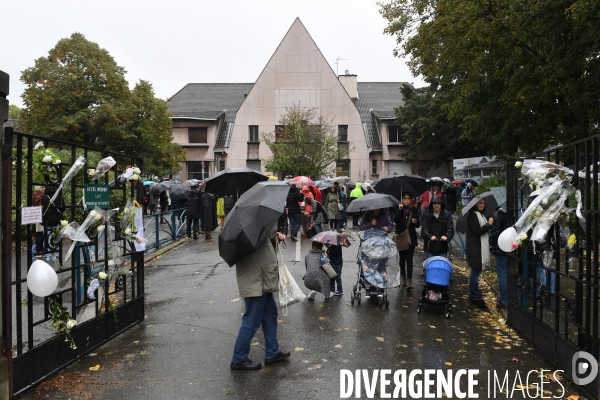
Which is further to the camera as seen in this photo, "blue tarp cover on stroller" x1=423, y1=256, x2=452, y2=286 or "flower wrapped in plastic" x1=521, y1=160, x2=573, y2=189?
"blue tarp cover on stroller" x1=423, y1=256, x2=452, y2=286

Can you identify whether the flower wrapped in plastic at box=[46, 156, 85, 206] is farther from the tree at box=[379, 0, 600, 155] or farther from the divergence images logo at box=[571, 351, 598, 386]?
the tree at box=[379, 0, 600, 155]

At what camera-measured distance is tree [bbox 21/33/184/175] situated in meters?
38.9

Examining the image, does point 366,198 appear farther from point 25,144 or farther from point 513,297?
point 25,144

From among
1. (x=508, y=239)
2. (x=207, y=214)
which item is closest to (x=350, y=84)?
(x=207, y=214)

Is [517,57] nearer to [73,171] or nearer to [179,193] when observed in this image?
[179,193]

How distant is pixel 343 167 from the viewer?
44844 millimetres

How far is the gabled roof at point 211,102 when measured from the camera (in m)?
46.2

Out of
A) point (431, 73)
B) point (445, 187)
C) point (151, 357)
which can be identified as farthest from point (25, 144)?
point (445, 187)

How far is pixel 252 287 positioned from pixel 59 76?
128ft

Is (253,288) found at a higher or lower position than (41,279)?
lower

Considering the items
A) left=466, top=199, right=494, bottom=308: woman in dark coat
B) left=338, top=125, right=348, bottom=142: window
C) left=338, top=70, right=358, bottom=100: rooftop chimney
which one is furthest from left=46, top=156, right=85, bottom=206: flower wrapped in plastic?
left=338, top=70, right=358, bottom=100: rooftop chimney

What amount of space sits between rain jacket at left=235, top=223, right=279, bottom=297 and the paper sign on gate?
6.78 ft

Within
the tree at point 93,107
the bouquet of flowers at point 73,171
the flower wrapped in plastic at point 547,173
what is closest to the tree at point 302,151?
the tree at point 93,107

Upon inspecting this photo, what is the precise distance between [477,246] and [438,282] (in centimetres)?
114
